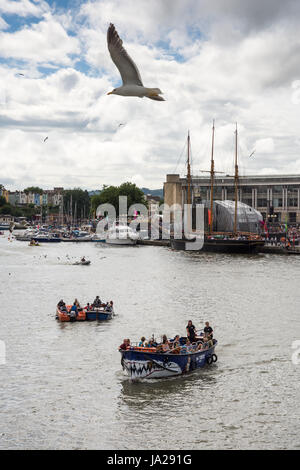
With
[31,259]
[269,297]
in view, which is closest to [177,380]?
[269,297]

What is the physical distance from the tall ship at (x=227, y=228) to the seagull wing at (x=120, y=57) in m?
80.6

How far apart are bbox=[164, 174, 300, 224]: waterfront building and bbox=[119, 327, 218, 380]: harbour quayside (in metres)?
120

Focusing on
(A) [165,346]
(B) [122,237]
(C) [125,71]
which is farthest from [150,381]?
(B) [122,237]

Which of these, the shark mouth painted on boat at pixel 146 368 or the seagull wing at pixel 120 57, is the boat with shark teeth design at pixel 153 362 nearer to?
the shark mouth painted on boat at pixel 146 368

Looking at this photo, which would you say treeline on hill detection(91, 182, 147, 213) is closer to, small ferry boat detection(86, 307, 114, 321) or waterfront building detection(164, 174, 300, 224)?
waterfront building detection(164, 174, 300, 224)

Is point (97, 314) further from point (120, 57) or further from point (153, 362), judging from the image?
point (120, 57)

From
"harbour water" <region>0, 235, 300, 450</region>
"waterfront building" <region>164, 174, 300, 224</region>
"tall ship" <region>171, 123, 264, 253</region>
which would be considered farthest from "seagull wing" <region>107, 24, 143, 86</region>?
"waterfront building" <region>164, 174, 300, 224</region>

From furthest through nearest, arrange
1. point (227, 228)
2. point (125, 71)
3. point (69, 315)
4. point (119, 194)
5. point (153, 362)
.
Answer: point (119, 194), point (227, 228), point (69, 315), point (153, 362), point (125, 71)

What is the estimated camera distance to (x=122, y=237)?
405ft

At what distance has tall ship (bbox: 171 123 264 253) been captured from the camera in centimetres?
9706

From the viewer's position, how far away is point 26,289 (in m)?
56.6

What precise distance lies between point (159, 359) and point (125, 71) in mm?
15440
